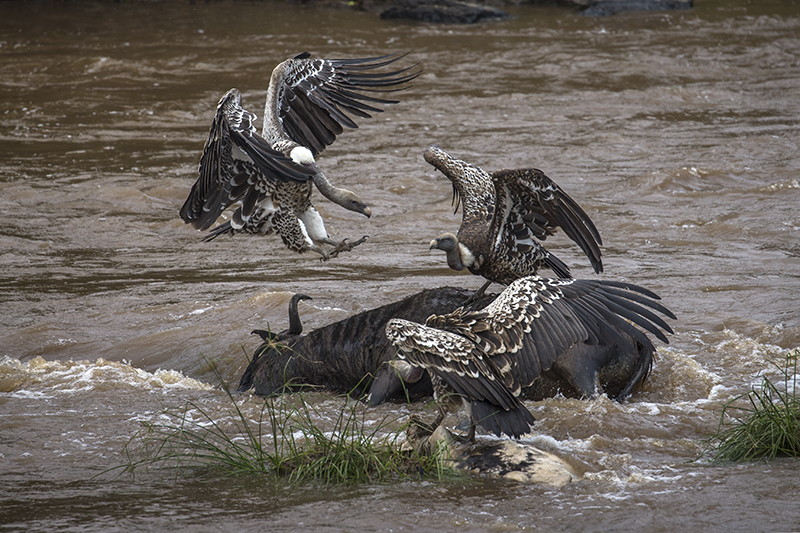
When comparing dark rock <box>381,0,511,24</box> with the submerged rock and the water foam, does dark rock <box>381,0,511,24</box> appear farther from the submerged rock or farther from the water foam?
the submerged rock

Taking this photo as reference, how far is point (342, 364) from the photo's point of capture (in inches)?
226

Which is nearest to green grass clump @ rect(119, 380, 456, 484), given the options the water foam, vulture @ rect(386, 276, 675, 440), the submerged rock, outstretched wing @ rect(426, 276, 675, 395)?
the submerged rock

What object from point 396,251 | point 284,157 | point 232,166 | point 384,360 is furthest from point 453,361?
point 396,251

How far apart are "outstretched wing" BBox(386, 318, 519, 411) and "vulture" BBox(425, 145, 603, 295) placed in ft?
4.34

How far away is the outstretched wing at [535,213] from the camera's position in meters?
5.25

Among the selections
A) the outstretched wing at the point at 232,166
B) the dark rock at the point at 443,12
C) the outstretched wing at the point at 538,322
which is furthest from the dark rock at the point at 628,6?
the outstretched wing at the point at 538,322

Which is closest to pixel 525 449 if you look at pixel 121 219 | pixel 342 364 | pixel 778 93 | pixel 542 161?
pixel 342 364

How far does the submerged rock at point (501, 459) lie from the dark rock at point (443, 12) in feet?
63.5

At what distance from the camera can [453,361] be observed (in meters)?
3.97

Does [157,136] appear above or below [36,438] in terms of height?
above

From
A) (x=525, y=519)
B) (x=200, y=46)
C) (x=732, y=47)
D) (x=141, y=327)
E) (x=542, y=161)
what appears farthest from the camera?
(x=200, y=46)

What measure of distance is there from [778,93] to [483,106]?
4.99m

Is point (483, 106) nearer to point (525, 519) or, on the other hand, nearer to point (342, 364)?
point (342, 364)

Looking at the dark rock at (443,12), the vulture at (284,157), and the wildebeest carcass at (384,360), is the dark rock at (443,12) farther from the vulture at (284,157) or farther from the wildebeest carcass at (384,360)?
the wildebeest carcass at (384,360)
